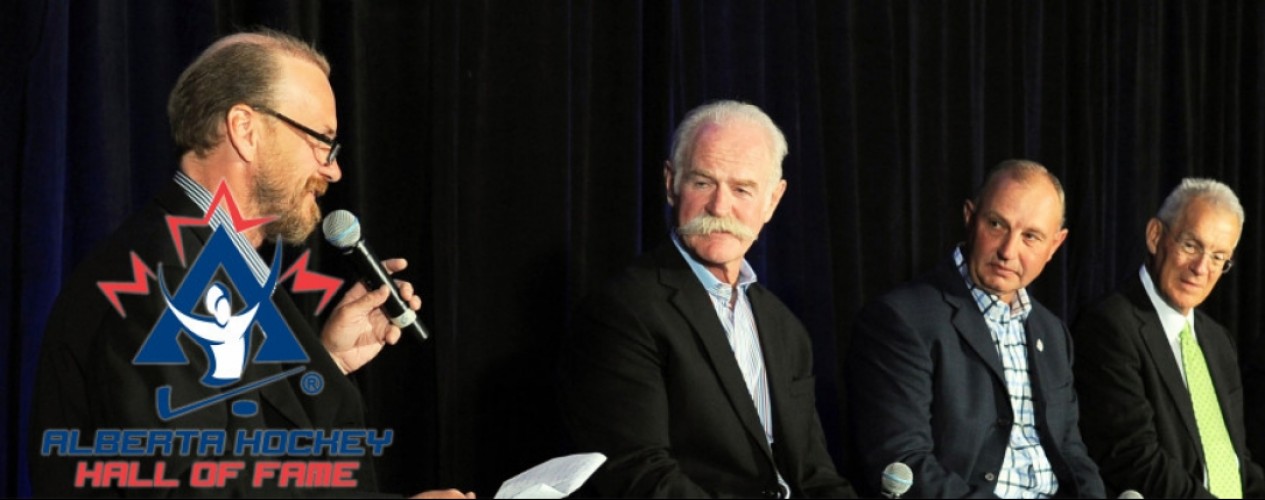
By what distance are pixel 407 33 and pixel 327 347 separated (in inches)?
41.6

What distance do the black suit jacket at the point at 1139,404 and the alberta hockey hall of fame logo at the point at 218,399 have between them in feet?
7.61

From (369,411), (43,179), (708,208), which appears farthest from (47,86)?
(708,208)

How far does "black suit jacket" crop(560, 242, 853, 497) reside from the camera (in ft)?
9.73

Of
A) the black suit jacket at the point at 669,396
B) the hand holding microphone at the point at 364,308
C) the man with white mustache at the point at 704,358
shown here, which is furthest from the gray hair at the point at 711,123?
the hand holding microphone at the point at 364,308

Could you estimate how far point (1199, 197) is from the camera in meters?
4.25

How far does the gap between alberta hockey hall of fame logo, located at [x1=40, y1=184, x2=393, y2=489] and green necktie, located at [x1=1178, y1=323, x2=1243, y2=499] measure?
2665 mm

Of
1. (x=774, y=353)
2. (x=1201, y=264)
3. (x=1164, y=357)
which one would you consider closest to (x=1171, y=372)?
(x=1164, y=357)

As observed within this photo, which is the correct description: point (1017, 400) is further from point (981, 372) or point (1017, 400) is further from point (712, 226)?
point (712, 226)

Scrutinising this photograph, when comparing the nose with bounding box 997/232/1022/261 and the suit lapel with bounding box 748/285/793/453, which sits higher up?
the nose with bounding box 997/232/1022/261

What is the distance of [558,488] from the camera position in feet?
7.54

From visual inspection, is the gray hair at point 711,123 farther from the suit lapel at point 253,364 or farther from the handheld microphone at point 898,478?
the suit lapel at point 253,364

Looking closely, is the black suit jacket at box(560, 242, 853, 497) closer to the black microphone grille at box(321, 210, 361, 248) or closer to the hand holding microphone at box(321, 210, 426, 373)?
the hand holding microphone at box(321, 210, 426, 373)

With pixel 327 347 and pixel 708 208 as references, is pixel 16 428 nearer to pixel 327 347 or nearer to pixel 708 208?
A: pixel 327 347

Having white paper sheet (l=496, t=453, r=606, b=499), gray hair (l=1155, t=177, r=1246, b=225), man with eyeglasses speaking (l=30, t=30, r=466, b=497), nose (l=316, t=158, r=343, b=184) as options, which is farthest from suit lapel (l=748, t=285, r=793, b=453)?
gray hair (l=1155, t=177, r=1246, b=225)
